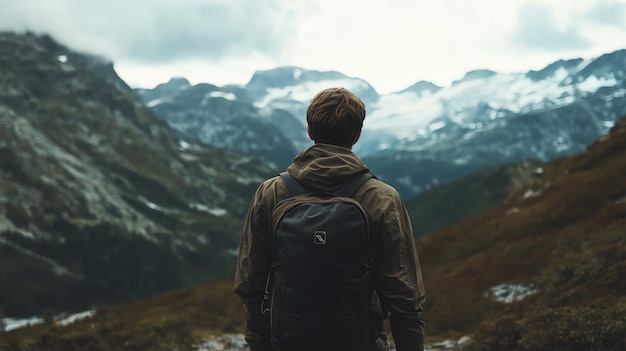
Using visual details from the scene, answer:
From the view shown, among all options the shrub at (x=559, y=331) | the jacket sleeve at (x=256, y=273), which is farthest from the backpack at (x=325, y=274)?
the shrub at (x=559, y=331)

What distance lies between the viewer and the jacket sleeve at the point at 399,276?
4824mm

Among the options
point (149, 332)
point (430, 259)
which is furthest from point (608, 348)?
point (430, 259)

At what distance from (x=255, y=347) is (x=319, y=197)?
64.9 inches

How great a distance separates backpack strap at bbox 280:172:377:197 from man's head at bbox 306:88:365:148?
38cm

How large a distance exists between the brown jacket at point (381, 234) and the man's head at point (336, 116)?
124 millimetres

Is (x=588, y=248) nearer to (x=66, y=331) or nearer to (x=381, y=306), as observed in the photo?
(x=381, y=306)

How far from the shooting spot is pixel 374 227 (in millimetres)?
4844

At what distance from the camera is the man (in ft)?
15.9

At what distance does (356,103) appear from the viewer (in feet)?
17.0

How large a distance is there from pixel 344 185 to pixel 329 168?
0.21m

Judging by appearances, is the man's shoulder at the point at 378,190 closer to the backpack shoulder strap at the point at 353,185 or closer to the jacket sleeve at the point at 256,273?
the backpack shoulder strap at the point at 353,185

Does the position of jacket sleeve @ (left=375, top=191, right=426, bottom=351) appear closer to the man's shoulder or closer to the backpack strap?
the man's shoulder

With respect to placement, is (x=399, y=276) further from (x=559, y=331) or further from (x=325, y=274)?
(x=559, y=331)

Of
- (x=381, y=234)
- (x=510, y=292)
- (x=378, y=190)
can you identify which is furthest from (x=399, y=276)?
Answer: (x=510, y=292)
